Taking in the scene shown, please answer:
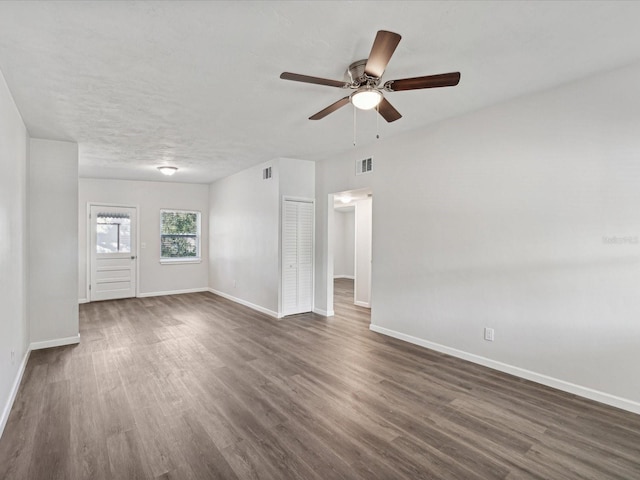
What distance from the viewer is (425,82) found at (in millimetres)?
2270

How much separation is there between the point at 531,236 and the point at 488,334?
113 centimetres

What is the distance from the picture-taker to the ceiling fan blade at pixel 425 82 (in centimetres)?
218

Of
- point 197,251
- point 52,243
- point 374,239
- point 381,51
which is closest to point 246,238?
point 197,251

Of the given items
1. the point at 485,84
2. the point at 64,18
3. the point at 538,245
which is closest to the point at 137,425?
the point at 64,18

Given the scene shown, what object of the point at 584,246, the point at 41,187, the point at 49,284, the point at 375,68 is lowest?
the point at 49,284

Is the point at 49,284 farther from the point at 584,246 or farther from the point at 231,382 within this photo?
the point at 584,246

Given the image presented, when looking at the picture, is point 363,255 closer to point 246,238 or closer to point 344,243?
point 246,238

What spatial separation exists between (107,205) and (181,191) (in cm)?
162

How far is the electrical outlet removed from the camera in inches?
136

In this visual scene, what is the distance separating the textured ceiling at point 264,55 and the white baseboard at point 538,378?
2725 millimetres

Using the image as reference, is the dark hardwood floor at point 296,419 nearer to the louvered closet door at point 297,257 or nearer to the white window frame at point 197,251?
the louvered closet door at point 297,257

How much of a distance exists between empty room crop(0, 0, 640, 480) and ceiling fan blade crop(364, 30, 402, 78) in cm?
2

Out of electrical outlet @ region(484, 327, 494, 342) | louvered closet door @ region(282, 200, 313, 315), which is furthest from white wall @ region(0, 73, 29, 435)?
electrical outlet @ region(484, 327, 494, 342)

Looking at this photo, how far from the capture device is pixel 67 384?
10.3ft
